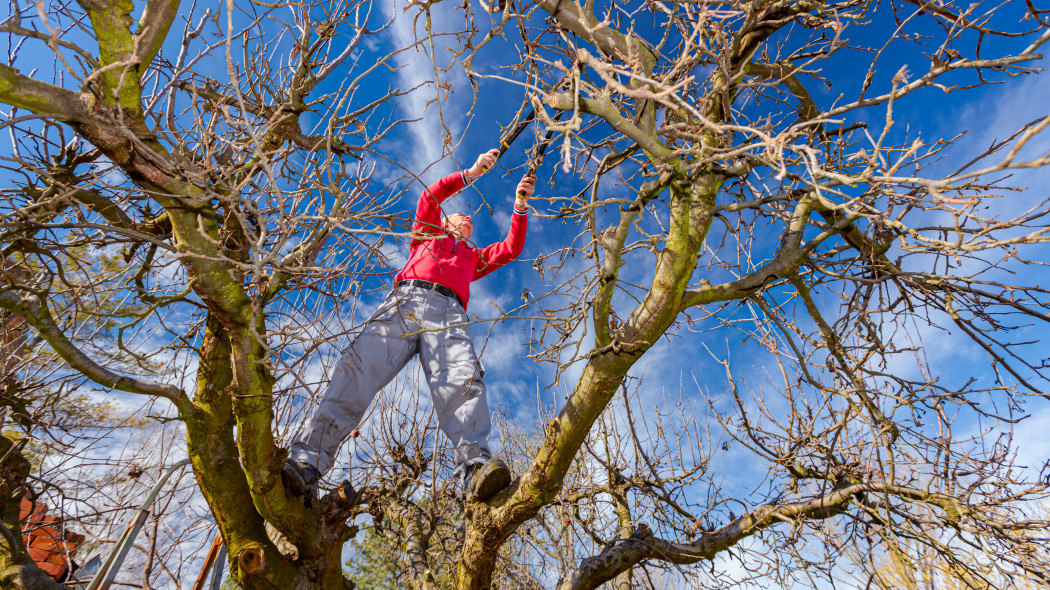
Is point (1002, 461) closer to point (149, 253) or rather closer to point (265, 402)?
point (265, 402)

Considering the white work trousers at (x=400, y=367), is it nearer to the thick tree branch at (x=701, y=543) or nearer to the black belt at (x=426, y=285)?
the black belt at (x=426, y=285)

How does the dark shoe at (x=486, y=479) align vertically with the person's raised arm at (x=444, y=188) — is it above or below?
below

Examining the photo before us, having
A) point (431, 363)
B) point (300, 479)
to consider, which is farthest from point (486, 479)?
point (300, 479)

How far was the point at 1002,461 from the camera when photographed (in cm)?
291

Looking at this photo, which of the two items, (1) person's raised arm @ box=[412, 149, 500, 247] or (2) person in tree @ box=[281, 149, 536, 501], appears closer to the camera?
(2) person in tree @ box=[281, 149, 536, 501]

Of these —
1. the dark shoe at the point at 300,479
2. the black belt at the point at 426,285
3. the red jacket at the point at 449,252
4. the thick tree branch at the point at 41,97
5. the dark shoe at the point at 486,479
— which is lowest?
the dark shoe at the point at 300,479

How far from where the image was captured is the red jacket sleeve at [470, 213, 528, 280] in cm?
368

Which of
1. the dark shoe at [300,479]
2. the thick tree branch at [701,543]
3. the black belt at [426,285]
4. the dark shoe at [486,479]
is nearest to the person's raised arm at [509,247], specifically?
the black belt at [426,285]

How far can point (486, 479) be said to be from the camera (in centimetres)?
261

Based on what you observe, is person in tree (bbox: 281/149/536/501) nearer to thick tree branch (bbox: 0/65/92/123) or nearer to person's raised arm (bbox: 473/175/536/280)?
person's raised arm (bbox: 473/175/536/280)

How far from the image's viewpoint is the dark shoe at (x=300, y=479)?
2.45 meters

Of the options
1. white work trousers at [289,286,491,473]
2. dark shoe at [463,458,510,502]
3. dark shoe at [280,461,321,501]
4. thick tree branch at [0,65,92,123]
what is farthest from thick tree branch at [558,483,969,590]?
thick tree branch at [0,65,92,123]

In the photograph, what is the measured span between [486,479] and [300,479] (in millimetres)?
967

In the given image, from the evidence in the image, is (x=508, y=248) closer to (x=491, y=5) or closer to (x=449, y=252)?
(x=449, y=252)
